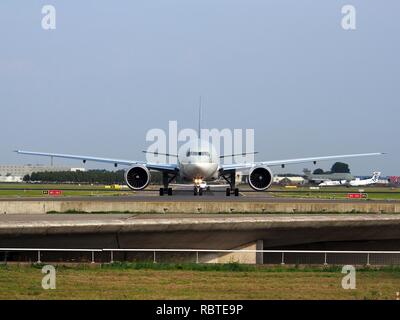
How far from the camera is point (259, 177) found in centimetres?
5959

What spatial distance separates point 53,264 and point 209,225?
537 cm

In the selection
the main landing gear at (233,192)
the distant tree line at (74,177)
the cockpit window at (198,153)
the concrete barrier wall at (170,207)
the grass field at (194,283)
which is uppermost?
the distant tree line at (74,177)

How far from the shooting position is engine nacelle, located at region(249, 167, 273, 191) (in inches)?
2333

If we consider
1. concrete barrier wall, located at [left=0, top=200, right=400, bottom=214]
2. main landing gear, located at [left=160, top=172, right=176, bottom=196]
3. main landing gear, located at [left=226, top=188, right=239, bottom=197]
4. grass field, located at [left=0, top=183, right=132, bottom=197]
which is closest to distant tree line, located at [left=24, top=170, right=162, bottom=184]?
grass field, located at [left=0, top=183, right=132, bottom=197]

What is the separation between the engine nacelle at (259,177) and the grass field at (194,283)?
37733mm

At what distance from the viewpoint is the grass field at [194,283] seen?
16344mm

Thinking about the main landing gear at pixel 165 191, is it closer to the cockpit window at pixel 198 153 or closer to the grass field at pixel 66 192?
the cockpit window at pixel 198 153

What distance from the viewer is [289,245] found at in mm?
27734

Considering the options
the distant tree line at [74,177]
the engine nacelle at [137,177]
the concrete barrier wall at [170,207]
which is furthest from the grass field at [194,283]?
the distant tree line at [74,177]

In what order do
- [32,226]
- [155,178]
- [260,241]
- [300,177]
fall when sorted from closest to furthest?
[32,226] → [260,241] → [155,178] → [300,177]
